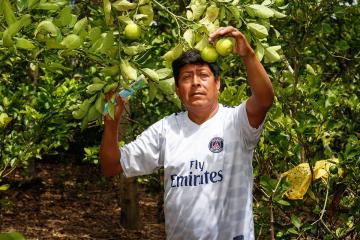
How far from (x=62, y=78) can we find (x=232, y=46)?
18.1 ft

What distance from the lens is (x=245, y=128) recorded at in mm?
2494

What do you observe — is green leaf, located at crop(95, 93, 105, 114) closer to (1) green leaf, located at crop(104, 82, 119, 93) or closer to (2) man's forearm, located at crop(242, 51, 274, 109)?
(1) green leaf, located at crop(104, 82, 119, 93)

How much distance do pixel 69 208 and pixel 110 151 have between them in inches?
256

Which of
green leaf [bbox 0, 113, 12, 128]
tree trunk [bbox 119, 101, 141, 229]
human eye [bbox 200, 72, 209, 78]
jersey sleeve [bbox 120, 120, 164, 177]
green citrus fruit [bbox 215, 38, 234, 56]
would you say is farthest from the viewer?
tree trunk [bbox 119, 101, 141, 229]

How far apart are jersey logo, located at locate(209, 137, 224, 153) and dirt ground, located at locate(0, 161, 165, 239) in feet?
12.3

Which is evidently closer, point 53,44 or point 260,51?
point 53,44

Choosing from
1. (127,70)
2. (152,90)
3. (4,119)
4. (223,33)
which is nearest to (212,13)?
(223,33)

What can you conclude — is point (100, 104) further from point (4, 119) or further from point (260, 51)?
point (4, 119)

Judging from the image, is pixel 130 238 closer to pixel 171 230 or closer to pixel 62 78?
pixel 62 78

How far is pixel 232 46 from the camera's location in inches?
80.6

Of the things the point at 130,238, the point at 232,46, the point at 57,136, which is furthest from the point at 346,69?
the point at 232,46

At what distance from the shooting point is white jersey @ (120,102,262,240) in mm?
2480

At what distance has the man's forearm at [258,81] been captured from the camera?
225cm

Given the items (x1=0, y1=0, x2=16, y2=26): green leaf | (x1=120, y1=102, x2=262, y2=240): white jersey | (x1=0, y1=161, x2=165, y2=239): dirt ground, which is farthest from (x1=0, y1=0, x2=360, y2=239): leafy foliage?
(x1=0, y1=161, x2=165, y2=239): dirt ground
